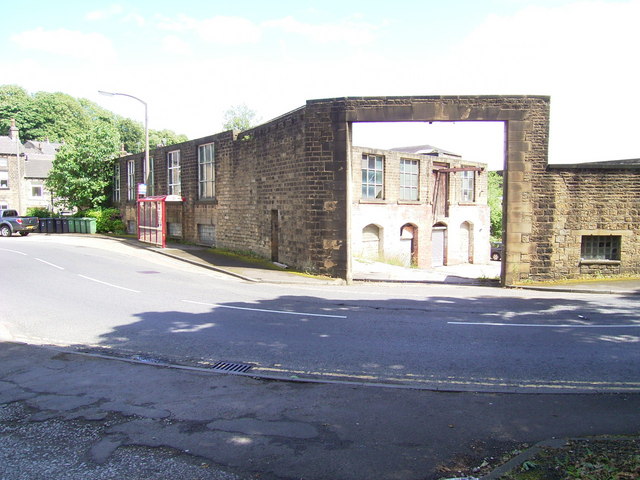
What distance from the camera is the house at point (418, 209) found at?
2889 centimetres

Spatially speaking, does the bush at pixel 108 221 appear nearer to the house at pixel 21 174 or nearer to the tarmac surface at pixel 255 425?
the house at pixel 21 174

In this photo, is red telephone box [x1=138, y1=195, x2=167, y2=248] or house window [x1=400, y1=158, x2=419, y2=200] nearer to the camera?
red telephone box [x1=138, y1=195, x2=167, y2=248]

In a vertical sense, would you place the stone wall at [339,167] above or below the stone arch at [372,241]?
above

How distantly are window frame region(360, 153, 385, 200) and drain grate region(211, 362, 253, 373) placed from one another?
2220cm

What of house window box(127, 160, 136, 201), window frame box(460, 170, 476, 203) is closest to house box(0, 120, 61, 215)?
house window box(127, 160, 136, 201)

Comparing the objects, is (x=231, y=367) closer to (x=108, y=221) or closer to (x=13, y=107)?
(x=108, y=221)

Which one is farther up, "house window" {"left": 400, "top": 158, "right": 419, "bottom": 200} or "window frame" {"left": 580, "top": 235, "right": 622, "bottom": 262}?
"house window" {"left": 400, "top": 158, "right": 419, "bottom": 200}

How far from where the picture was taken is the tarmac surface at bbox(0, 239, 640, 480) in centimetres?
424

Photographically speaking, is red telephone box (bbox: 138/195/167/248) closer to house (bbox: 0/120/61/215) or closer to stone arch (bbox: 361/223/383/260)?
stone arch (bbox: 361/223/383/260)

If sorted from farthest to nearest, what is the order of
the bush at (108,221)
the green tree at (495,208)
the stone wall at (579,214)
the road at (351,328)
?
the green tree at (495,208) → the bush at (108,221) → the stone wall at (579,214) → the road at (351,328)

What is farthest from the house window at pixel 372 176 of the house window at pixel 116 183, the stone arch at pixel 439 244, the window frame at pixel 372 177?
the house window at pixel 116 183

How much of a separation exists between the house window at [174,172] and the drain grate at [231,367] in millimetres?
22547

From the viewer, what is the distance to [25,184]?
60719 mm

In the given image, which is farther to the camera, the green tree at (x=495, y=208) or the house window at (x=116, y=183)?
the green tree at (x=495, y=208)
